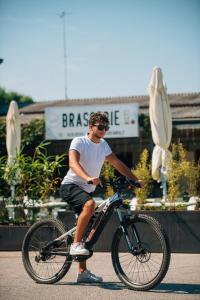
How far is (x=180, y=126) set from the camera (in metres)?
23.1

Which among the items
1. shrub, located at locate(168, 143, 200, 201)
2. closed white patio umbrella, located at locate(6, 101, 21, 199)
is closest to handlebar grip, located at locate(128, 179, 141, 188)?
shrub, located at locate(168, 143, 200, 201)

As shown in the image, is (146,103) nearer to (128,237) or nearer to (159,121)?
(159,121)

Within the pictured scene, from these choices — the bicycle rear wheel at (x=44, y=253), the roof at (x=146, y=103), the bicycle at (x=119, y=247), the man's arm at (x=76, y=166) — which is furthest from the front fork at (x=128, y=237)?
the roof at (x=146, y=103)

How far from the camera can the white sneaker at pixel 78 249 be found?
17.8ft

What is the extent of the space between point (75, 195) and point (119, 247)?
0.62m

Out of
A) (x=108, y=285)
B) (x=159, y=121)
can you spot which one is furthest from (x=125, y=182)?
(x=159, y=121)

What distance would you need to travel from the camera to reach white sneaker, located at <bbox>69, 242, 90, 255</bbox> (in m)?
5.43

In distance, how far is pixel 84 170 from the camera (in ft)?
18.1

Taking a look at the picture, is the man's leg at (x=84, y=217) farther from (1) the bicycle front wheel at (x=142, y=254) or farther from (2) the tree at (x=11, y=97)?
(2) the tree at (x=11, y=97)

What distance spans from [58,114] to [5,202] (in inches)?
526

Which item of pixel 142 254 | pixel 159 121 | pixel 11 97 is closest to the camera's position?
pixel 142 254

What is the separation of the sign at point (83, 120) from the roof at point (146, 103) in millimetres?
3545

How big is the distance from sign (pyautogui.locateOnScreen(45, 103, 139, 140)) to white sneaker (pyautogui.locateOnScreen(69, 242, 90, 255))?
16.0 m

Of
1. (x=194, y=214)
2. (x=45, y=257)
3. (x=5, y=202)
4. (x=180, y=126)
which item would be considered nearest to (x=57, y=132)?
(x=180, y=126)
